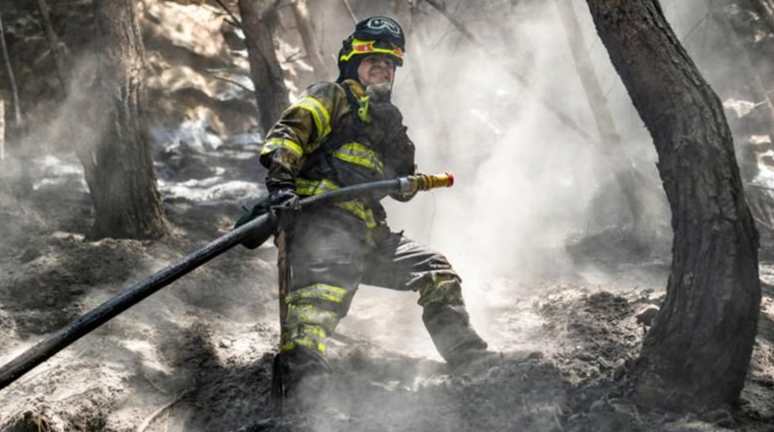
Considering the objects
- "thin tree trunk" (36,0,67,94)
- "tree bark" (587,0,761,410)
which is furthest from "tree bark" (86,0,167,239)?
"tree bark" (587,0,761,410)

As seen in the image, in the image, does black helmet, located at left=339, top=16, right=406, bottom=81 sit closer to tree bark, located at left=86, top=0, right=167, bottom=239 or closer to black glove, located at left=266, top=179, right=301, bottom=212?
black glove, located at left=266, top=179, right=301, bottom=212

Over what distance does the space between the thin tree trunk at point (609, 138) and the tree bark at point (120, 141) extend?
5.17 metres

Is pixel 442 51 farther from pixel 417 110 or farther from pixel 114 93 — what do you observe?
pixel 114 93

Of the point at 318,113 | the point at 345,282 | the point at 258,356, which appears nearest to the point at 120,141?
the point at 258,356

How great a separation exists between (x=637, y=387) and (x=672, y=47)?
1.74m

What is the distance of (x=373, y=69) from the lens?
13.9ft

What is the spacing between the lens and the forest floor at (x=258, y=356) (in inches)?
123

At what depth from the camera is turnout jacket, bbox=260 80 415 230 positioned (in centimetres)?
369

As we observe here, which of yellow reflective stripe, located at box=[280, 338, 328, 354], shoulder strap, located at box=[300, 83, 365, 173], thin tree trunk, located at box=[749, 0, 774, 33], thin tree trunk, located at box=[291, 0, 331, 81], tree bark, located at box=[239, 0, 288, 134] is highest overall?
Result: thin tree trunk, located at box=[291, 0, 331, 81]

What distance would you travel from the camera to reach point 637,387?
314cm

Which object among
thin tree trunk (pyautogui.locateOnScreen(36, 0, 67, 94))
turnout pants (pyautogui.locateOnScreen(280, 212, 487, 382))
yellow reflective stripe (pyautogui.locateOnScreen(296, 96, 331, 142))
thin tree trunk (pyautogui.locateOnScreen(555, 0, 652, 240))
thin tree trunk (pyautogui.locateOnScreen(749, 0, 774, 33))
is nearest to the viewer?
turnout pants (pyautogui.locateOnScreen(280, 212, 487, 382))

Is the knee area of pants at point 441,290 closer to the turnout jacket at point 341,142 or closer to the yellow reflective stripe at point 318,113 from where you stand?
the turnout jacket at point 341,142

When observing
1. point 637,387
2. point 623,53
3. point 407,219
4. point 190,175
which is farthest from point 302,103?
point 190,175

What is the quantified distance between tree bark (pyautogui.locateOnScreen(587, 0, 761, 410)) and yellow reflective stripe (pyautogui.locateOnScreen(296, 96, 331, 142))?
1707mm
